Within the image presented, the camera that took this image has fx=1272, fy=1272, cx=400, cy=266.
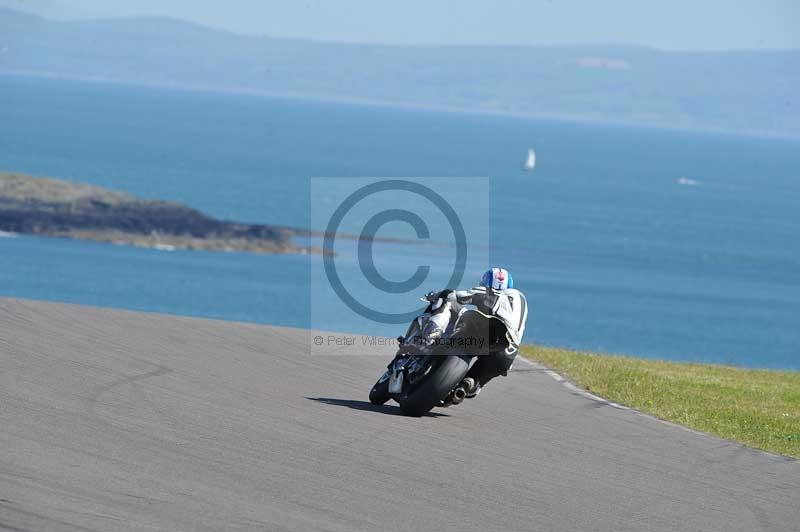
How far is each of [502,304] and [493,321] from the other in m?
0.23

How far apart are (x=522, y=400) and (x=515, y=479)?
4.76 meters

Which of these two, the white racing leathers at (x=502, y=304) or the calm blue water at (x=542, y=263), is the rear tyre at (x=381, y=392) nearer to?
the white racing leathers at (x=502, y=304)

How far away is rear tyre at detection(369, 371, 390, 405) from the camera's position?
12.6m

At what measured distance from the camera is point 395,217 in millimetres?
135000

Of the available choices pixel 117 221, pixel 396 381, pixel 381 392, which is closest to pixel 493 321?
pixel 396 381

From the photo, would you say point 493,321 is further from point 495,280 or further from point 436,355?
point 436,355

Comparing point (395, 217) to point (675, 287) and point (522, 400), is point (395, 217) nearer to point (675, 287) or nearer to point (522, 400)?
point (675, 287)

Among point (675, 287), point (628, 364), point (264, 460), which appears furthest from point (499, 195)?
point (264, 460)

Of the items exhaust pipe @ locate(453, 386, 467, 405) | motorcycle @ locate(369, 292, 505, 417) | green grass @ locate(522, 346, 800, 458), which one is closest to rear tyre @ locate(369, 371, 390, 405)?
motorcycle @ locate(369, 292, 505, 417)

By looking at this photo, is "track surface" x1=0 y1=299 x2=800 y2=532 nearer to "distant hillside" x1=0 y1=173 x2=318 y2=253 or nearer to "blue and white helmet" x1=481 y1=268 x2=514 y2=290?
"blue and white helmet" x1=481 y1=268 x2=514 y2=290

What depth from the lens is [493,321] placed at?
1210cm

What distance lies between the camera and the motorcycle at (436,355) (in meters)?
11.9

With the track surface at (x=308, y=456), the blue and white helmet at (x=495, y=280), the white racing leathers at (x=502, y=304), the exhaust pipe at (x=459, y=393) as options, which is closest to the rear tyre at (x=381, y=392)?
the track surface at (x=308, y=456)

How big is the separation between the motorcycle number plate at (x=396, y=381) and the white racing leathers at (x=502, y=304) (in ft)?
3.14
